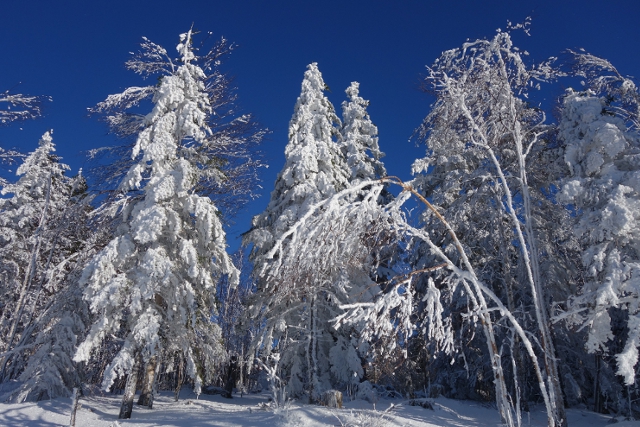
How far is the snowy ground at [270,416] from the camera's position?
789 cm

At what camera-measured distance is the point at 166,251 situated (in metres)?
12.1

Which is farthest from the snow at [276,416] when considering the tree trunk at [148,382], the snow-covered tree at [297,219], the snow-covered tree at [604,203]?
the snow-covered tree at [604,203]

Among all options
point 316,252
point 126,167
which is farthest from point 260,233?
point 316,252

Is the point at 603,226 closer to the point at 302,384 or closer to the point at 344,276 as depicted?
the point at 344,276

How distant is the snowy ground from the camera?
7.89 meters

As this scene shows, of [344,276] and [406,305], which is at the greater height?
[344,276]

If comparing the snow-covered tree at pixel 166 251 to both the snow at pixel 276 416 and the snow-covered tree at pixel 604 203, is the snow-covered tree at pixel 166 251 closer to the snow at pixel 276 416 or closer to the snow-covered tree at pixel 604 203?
the snow at pixel 276 416

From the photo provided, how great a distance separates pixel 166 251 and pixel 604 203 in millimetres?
12211

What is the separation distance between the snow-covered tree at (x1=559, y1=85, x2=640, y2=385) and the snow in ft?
9.90

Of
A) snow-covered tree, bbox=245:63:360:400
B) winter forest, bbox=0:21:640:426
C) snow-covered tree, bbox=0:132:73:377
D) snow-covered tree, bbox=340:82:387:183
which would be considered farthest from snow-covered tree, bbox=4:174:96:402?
snow-covered tree, bbox=340:82:387:183

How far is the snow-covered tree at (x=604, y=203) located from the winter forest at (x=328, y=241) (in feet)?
0.17

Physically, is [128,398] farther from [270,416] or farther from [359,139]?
[359,139]

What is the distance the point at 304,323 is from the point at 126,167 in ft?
26.5

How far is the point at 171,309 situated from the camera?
→ 11617mm
